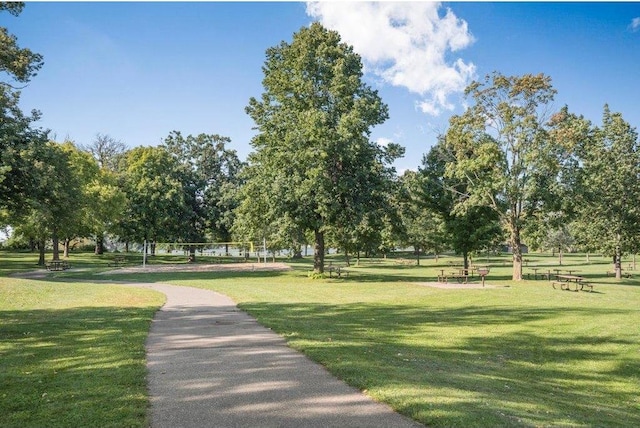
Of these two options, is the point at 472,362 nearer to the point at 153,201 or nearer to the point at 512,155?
the point at 512,155

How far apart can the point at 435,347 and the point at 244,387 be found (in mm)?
5464

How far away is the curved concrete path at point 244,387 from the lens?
5.30 meters

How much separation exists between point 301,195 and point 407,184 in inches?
429

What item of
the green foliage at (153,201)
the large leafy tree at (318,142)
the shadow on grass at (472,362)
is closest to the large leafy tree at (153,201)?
the green foliage at (153,201)

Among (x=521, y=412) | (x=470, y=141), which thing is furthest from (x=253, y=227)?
(x=521, y=412)

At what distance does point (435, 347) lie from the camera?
10.3m

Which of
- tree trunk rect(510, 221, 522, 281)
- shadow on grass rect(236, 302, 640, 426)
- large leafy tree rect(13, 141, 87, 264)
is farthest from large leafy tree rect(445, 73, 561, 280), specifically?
large leafy tree rect(13, 141, 87, 264)

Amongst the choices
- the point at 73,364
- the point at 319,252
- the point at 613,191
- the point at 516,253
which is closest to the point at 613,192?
the point at 613,191

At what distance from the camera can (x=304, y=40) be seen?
30.4 meters

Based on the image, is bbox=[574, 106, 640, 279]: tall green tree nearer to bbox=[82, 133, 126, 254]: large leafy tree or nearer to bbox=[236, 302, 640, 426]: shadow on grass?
bbox=[236, 302, 640, 426]: shadow on grass

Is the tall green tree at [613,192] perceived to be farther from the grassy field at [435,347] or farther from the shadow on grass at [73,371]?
the shadow on grass at [73,371]

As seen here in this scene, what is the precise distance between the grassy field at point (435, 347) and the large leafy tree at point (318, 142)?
8567 mm

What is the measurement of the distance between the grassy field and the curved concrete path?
1.21 ft

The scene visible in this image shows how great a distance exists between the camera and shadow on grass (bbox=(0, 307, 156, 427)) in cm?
540
